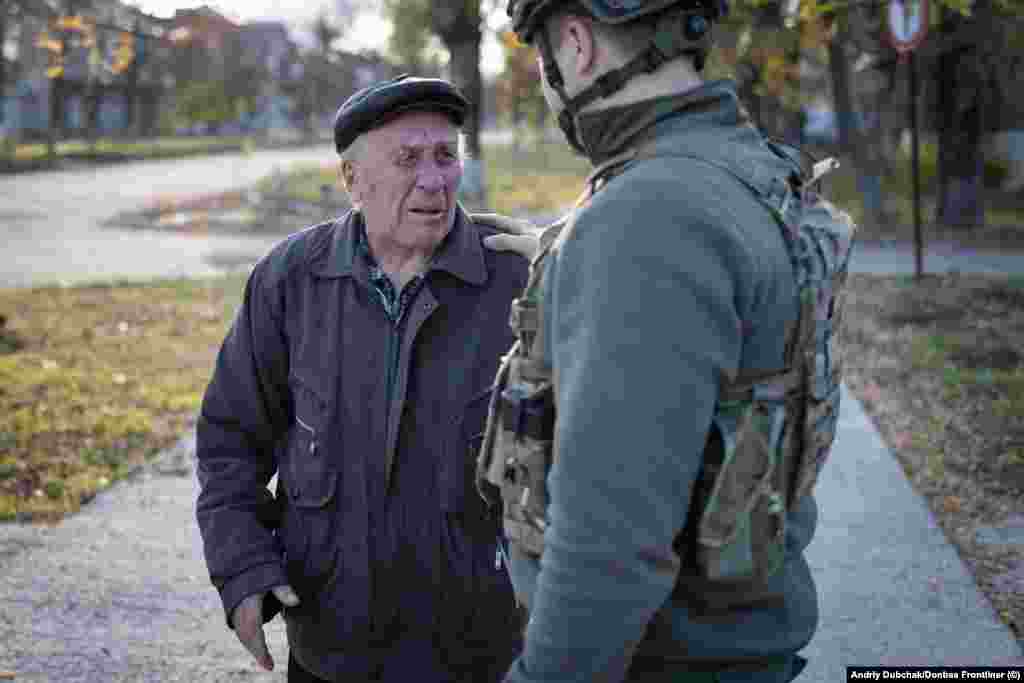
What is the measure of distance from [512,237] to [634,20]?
3.60 feet

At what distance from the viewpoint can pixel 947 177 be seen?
1816cm

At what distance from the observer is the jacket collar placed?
2826 mm

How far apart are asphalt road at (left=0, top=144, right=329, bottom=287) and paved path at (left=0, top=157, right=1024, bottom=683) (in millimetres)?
8459

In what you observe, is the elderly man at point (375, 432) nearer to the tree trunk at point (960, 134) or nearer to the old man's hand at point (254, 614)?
the old man's hand at point (254, 614)

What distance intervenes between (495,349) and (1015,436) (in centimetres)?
496

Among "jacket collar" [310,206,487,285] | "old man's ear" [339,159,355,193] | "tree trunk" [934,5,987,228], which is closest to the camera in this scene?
"jacket collar" [310,206,487,285]

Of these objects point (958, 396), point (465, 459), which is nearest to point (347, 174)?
point (465, 459)

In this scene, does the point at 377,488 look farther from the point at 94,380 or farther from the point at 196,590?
the point at 94,380

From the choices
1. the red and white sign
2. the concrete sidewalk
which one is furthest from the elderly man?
the red and white sign

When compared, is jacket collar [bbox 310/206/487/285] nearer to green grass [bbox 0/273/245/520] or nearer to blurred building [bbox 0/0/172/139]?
green grass [bbox 0/273/245/520]

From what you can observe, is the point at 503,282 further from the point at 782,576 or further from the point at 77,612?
the point at 77,612

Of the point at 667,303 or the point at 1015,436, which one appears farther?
the point at 1015,436

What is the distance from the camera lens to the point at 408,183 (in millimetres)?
2900

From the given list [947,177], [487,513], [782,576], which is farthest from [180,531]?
[947,177]
